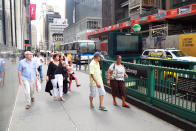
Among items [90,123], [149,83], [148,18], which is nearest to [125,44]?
[149,83]

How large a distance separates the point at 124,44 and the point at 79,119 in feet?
18.7

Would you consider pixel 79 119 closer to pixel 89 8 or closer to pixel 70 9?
pixel 89 8

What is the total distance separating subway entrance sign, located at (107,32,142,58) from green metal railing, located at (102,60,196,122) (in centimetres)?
323

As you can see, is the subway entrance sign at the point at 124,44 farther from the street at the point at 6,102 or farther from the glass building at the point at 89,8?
the glass building at the point at 89,8

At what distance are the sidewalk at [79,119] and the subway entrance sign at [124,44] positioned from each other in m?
3.76

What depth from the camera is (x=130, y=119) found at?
4.62 metres

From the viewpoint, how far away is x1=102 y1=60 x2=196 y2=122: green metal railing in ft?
13.0

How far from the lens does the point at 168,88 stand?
14.8 ft

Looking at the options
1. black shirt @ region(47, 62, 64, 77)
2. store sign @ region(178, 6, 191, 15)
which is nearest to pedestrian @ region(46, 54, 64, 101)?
black shirt @ region(47, 62, 64, 77)

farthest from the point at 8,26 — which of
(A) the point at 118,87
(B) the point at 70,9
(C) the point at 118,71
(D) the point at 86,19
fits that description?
(B) the point at 70,9

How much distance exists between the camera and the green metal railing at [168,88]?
3.96 m

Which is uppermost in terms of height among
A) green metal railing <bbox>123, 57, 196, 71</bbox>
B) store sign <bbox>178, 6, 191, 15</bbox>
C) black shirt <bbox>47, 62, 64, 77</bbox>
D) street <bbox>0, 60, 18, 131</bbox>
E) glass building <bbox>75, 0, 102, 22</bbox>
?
glass building <bbox>75, 0, 102, 22</bbox>

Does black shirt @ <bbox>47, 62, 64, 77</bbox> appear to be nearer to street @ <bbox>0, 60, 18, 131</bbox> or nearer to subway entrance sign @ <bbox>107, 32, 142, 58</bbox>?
street @ <bbox>0, 60, 18, 131</bbox>

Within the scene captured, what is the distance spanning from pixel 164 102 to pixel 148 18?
25.2 meters
